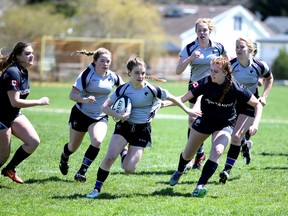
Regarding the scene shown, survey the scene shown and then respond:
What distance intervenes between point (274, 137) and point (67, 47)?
2954cm

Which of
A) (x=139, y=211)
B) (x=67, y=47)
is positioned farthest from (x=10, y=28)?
(x=139, y=211)

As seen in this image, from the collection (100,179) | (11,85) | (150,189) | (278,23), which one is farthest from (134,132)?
(278,23)

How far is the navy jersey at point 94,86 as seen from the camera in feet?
30.5

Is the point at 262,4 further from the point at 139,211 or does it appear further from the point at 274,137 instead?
the point at 139,211

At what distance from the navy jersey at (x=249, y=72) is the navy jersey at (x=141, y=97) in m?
1.79

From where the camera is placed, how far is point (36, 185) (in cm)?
907

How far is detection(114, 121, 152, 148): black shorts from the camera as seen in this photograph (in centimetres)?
849

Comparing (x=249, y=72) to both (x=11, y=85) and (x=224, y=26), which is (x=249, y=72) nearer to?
(x=11, y=85)

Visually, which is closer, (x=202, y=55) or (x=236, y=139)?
(x=236, y=139)

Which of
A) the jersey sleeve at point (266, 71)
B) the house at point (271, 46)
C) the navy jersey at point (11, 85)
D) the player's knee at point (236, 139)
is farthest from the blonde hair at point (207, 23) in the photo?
the house at point (271, 46)

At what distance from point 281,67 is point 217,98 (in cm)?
4643

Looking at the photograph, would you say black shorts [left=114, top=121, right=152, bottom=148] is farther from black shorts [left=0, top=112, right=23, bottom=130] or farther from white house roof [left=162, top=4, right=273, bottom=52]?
white house roof [left=162, top=4, right=273, bottom=52]

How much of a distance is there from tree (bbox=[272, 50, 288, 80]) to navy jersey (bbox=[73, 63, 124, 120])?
45493 millimetres

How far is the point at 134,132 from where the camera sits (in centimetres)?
851
